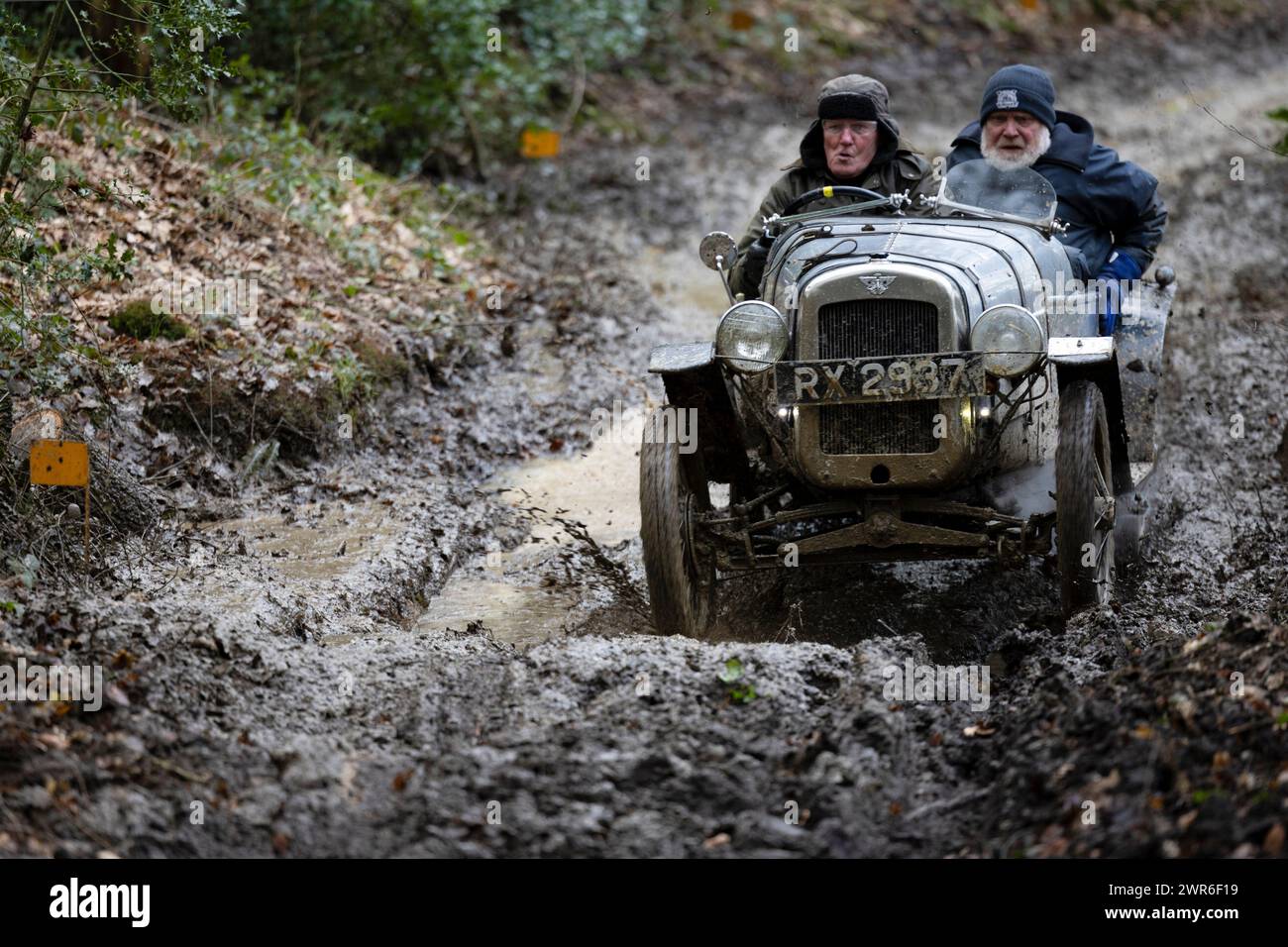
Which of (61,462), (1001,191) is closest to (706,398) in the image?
(1001,191)

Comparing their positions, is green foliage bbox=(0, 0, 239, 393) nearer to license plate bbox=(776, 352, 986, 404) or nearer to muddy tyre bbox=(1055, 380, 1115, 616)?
license plate bbox=(776, 352, 986, 404)

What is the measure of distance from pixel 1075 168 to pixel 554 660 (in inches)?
170

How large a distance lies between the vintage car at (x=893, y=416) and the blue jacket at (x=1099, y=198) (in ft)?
3.71

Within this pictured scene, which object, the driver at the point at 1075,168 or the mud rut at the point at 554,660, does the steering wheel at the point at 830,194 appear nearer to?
the driver at the point at 1075,168

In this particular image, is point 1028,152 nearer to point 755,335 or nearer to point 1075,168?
point 1075,168

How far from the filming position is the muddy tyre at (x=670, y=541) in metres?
6.09

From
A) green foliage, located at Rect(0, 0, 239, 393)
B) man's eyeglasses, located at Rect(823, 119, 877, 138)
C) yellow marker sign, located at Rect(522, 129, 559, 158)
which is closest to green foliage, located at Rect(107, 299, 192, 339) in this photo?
green foliage, located at Rect(0, 0, 239, 393)

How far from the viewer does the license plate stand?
18.9 ft

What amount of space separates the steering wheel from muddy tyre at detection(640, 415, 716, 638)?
1558mm

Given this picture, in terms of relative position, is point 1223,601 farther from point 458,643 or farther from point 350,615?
point 350,615

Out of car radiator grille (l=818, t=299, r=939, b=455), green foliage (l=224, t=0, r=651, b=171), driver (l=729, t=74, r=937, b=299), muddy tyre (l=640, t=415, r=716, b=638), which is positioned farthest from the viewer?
green foliage (l=224, t=0, r=651, b=171)

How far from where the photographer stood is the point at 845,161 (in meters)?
7.50
